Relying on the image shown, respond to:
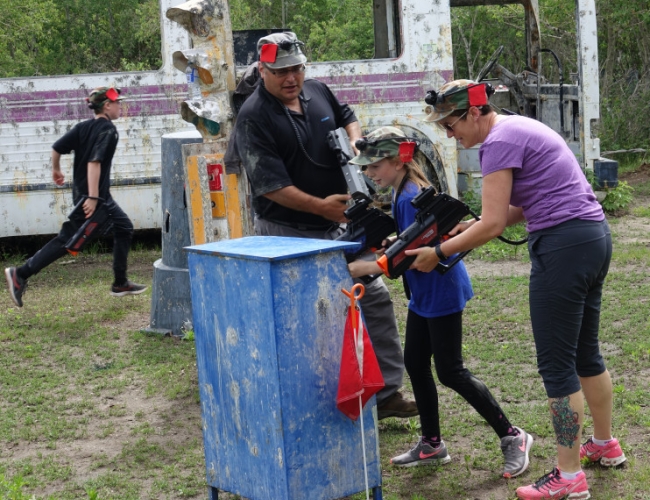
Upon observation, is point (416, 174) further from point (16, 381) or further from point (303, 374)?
point (16, 381)

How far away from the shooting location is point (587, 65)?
10023 mm

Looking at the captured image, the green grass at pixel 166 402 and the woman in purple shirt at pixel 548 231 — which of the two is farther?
the green grass at pixel 166 402

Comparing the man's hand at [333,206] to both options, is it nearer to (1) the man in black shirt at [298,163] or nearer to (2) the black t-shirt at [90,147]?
(1) the man in black shirt at [298,163]

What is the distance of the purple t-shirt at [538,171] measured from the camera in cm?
365

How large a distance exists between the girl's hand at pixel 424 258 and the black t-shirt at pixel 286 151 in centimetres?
93

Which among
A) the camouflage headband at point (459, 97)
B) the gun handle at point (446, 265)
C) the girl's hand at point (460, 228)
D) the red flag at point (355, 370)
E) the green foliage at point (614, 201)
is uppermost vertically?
the camouflage headband at point (459, 97)

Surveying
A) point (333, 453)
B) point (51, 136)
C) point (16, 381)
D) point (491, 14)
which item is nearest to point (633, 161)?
point (491, 14)

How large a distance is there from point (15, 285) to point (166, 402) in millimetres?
2918

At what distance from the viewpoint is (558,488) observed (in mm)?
3857

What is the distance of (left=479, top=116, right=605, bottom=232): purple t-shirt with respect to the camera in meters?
3.65

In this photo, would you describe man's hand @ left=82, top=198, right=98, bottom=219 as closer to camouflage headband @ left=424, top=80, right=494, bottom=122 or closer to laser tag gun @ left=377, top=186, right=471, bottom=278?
laser tag gun @ left=377, top=186, right=471, bottom=278

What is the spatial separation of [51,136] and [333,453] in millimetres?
6702

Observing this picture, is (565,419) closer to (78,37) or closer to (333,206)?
(333,206)

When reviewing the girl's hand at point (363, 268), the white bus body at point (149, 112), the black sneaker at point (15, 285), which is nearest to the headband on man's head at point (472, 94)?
the girl's hand at point (363, 268)
